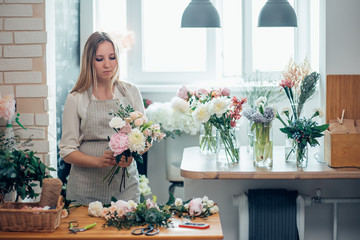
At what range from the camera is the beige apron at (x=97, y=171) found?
8.88ft

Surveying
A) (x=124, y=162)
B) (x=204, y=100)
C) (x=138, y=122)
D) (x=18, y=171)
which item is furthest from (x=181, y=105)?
(x=18, y=171)

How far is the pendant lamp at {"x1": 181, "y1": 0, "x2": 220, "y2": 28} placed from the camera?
3.14m

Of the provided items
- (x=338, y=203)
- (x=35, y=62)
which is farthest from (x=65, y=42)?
(x=338, y=203)

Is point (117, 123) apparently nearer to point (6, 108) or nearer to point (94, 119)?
point (94, 119)

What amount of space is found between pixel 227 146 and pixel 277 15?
86cm

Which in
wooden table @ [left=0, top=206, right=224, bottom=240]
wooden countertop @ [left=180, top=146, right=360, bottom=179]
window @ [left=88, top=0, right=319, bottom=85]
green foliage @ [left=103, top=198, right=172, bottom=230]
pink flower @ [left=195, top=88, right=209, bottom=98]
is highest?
window @ [left=88, top=0, right=319, bottom=85]

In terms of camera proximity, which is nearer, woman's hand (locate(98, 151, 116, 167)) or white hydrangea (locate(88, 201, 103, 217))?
white hydrangea (locate(88, 201, 103, 217))

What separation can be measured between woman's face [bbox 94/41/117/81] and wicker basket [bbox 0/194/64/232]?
0.85m

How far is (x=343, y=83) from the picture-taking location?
2.95 meters

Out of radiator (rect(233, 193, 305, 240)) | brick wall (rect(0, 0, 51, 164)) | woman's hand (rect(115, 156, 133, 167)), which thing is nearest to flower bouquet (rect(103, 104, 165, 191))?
woman's hand (rect(115, 156, 133, 167))

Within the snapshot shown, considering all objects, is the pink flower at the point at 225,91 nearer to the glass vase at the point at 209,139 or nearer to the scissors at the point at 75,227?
the glass vase at the point at 209,139

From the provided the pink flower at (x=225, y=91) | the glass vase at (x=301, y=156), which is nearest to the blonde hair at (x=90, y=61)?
the pink flower at (x=225, y=91)

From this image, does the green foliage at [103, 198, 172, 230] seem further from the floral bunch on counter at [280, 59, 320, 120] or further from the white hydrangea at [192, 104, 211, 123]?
the floral bunch on counter at [280, 59, 320, 120]

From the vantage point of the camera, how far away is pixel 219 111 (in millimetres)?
2668
